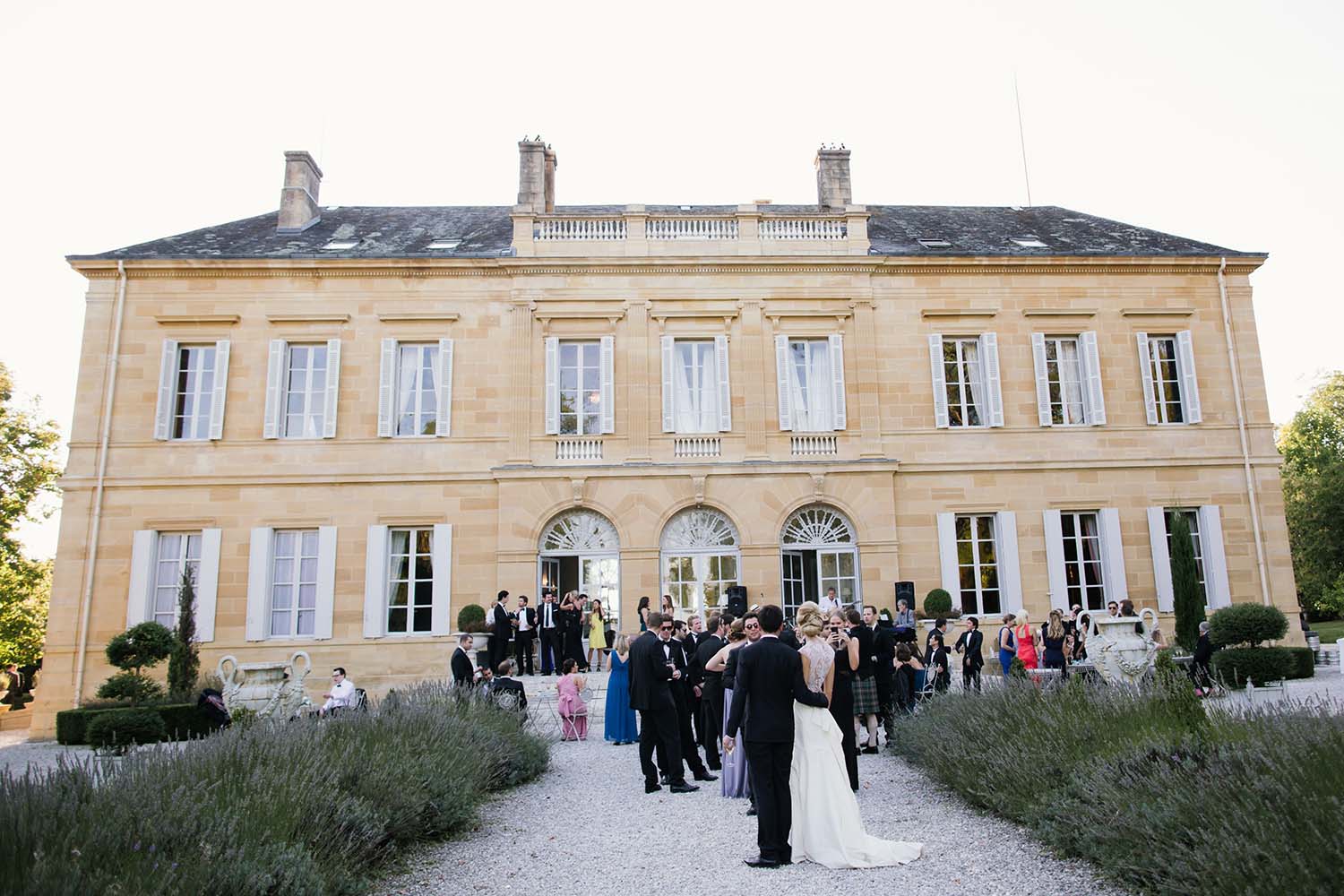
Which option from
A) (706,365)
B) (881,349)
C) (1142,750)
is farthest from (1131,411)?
(1142,750)

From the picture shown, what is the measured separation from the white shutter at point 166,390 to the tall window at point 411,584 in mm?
4681

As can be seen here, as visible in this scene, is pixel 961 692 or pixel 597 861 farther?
pixel 961 692

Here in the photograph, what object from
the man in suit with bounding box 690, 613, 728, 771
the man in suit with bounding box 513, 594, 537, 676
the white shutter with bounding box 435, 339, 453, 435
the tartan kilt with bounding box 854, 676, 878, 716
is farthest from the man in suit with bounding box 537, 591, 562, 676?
the tartan kilt with bounding box 854, 676, 878, 716

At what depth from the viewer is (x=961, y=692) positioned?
9.11 m

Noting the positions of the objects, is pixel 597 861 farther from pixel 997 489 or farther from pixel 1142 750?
pixel 997 489

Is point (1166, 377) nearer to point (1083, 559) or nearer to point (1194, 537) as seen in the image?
point (1194, 537)

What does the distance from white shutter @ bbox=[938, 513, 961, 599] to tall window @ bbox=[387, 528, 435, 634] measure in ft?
30.8

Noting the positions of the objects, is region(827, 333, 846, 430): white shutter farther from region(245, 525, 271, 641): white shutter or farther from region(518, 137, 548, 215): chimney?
region(245, 525, 271, 641): white shutter

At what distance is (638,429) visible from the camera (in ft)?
58.9

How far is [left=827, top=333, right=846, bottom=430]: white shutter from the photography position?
1817cm

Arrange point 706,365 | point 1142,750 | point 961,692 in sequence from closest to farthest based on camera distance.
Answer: point 1142,750 → point 961,692 → point 706,365

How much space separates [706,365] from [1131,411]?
8.34 meters

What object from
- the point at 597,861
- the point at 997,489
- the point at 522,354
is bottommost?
the point at 597,861

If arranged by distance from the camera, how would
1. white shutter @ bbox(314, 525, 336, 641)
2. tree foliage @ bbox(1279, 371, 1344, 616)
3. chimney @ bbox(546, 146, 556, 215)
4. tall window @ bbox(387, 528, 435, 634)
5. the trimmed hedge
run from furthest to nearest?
tree foliage @ bbox(1279, 371, 1344, 616)
chimney @ bbox(546, 146, 556, 215)
tall window @ bbox(387, 528, 435, 634)
white shutter @ bbox(314, 525, 336, 641)
the trimmed hedge
